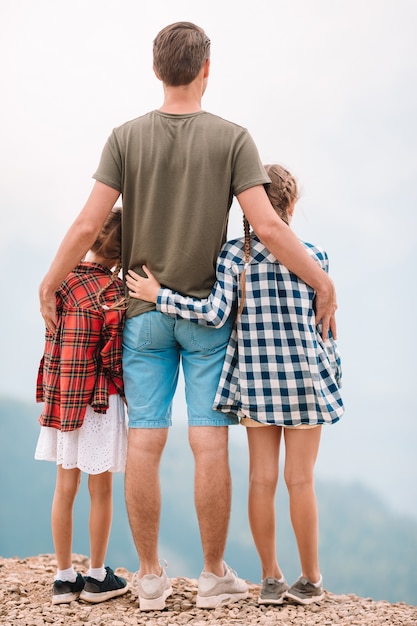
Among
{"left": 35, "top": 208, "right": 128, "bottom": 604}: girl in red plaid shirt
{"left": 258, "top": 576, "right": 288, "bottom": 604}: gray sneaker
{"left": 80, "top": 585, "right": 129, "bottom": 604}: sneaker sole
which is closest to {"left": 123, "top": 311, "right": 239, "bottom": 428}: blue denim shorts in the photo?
{"left": 35, "top": 208, "right": 128, "bottom": 604}: girl in red plaid shirt

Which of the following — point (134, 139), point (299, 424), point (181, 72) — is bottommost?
point (299, 424)

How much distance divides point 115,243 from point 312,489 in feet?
3.92

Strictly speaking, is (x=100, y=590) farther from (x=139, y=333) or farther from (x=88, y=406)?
(x=139, y=333)

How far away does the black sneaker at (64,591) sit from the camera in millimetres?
2863

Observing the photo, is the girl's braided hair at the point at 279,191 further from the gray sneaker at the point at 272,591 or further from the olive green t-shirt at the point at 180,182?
the gray sneaker at the point at 272,591

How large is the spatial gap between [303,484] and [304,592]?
16.1 inches

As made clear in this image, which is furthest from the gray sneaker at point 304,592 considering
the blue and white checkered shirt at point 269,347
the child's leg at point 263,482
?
the blue and white checkered shirt at point 269,347

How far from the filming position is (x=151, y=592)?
2686 millimetres

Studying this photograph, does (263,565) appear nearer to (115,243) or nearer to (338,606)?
(338,606)

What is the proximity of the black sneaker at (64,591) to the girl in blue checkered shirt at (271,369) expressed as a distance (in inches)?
28.7

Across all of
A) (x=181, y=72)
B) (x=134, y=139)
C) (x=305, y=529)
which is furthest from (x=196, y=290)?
(x=305, y=529)

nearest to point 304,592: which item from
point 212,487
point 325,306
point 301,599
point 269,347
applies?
point 301,599

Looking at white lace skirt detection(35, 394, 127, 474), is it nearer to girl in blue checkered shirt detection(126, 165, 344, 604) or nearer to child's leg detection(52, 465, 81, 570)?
child's leg detection(52, 465, 81, 570)

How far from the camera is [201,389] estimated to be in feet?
8.71
